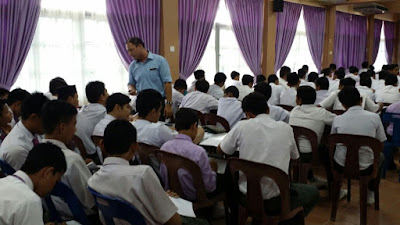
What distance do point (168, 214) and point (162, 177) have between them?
2.47ft

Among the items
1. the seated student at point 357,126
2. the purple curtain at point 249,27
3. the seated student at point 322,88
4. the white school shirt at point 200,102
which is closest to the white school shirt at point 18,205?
the seated student at point 357,126

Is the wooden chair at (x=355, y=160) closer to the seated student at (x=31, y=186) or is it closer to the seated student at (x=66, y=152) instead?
the seated student at (x=66, y=152)

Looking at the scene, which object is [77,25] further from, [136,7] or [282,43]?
[282,43]

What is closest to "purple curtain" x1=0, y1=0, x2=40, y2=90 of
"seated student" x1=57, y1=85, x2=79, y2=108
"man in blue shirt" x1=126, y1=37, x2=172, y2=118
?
"man in blue shirt" x1=126, y1=37, x2=172, y2=118

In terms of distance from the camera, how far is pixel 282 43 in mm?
9250

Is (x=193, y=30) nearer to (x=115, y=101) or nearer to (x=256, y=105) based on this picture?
(x=115, y=101)

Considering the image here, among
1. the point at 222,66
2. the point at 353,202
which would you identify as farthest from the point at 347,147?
the point at 222,66

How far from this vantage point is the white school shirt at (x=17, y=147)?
212 centimetres

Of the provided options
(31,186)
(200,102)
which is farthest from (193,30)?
(31,186)

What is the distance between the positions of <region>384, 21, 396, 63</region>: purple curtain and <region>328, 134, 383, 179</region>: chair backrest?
43.8 feet

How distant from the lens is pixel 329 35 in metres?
10.9

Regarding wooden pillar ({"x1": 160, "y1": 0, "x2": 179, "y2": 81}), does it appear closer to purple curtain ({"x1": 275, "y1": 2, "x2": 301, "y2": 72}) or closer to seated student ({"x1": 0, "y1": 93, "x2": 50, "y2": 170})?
purple curtain ({"x1": 275, "y1": 2, "x2": 301, "y2": 72})

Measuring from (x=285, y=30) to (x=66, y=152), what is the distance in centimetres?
824

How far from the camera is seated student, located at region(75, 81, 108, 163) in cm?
323
